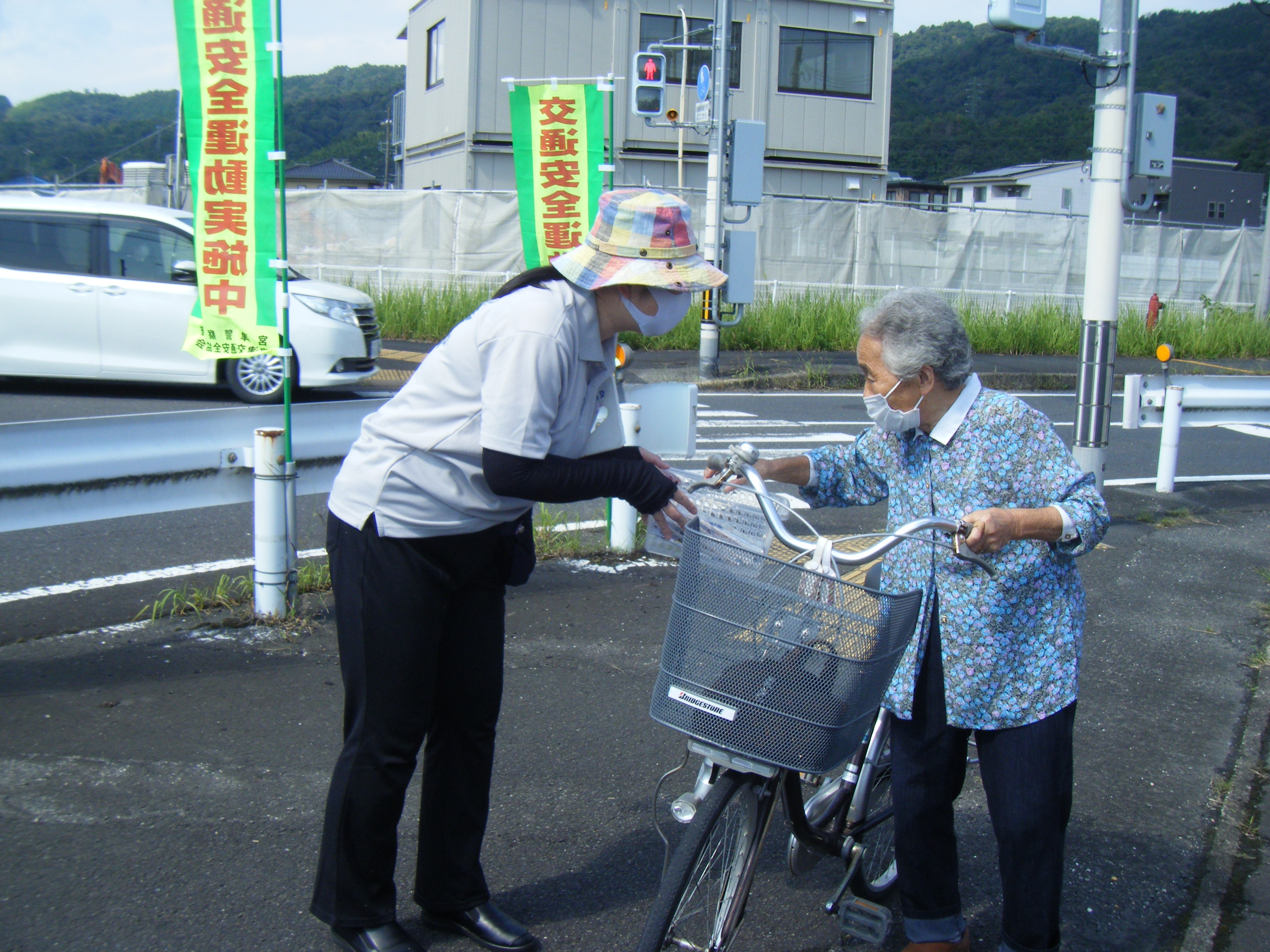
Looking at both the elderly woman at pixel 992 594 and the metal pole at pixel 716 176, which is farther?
the metal pole at pixel 716 176

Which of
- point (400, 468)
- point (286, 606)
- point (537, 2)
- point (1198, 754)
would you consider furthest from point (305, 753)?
point (537, 2)

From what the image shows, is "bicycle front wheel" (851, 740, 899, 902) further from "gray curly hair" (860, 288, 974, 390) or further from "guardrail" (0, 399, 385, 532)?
"guardrail" (0, 399, 385, 532)

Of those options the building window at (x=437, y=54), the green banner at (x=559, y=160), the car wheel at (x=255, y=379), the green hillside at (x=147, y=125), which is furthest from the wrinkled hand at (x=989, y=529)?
the building window at (x=437, y=54)

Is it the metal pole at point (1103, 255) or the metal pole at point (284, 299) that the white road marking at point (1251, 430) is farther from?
the metal pole at point (284, 299)

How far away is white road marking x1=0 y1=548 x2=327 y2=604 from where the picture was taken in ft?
16.9

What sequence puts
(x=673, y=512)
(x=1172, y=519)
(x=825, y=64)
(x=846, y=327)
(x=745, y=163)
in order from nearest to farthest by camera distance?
(x=673, y=512) < (x=1172, y=519) < (x=745, y=163) < (x=846, y=327) < (x=825, y=64)

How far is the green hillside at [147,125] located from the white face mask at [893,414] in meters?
20.5

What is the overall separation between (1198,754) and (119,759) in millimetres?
3629

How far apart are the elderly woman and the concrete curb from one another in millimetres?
700

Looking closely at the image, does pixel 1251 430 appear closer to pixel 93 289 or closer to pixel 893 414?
pixel 893 414

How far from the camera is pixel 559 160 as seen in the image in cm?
827

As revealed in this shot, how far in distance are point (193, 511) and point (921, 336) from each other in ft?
18.8

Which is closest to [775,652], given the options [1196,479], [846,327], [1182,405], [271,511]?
[271,511]

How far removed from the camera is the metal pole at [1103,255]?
6301mm
